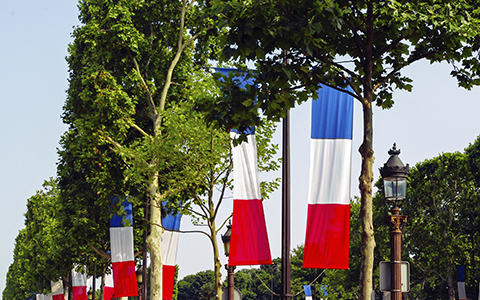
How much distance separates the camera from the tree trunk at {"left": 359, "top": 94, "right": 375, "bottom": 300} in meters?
8.83

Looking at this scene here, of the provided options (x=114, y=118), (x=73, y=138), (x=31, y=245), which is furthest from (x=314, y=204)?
(x=31, y=245)

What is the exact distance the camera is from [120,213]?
958 inches

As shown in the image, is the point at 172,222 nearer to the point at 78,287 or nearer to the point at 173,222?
the point at 173,222

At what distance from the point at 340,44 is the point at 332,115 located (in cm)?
173

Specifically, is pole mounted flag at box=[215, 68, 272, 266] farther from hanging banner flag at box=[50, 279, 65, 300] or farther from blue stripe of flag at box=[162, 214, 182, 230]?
hanging banner flag at box=[50, 279, 65, 300]

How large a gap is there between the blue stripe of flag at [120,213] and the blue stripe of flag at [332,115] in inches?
559

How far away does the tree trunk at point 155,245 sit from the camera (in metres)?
23.5

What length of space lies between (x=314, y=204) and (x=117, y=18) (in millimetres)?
16373

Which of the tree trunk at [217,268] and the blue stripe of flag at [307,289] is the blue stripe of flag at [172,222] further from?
the blue stripe of flag at [307,289]

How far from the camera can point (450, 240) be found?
144 feet

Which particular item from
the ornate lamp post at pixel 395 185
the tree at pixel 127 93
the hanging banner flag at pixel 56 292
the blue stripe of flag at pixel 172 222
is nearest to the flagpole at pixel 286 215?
the ornate lamp post at pixel 395 185

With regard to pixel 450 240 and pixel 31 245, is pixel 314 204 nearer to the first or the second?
pixel 450 240

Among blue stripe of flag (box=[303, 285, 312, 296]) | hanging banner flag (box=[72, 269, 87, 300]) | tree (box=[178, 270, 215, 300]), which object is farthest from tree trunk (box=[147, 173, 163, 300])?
tree (box=[178, 270, 215, 300])

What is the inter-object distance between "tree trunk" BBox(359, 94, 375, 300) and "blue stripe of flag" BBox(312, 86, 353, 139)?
1840 millimetres
